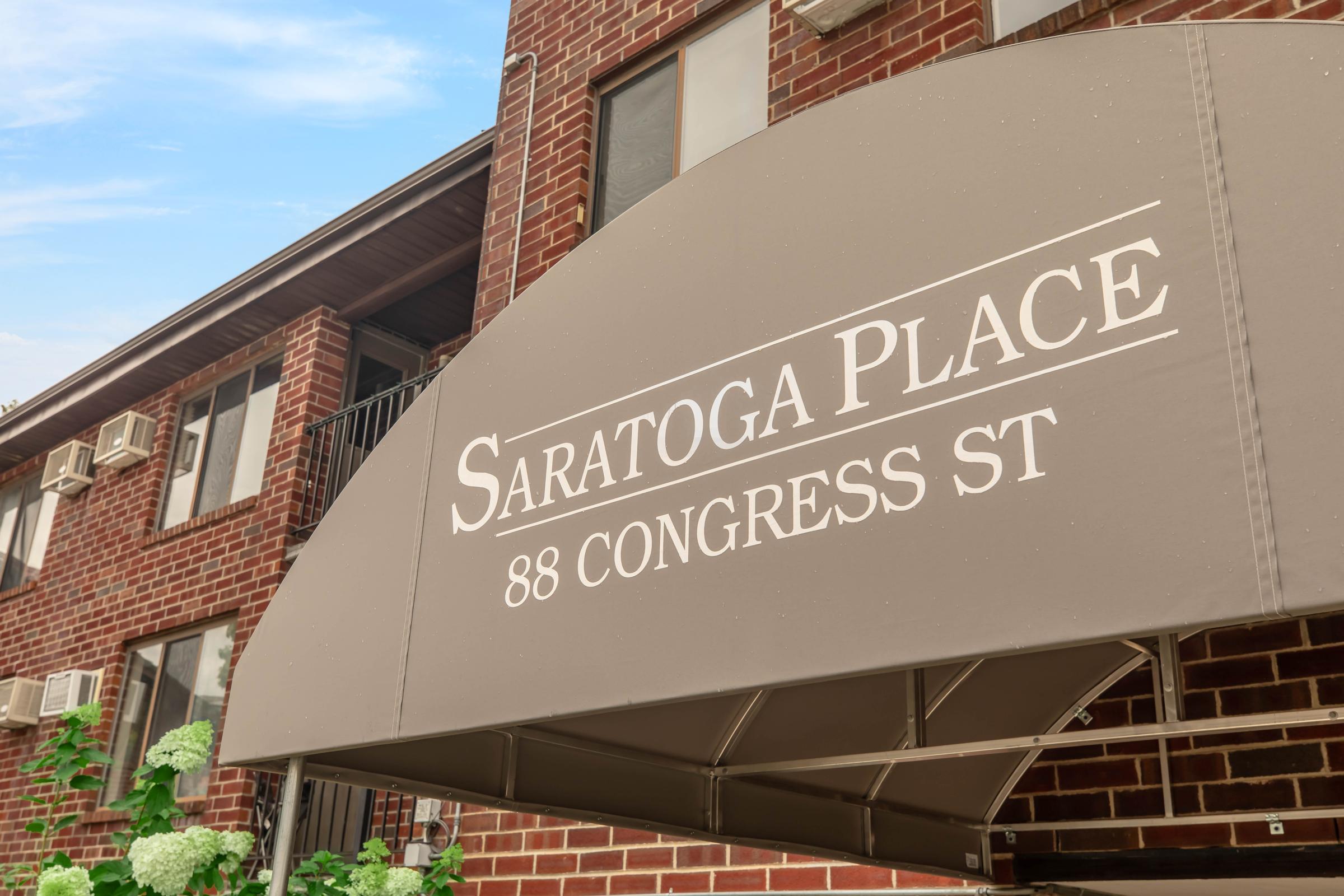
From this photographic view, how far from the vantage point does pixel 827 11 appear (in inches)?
241

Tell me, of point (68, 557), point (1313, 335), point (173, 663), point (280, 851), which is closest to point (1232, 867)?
point (1313, 335)

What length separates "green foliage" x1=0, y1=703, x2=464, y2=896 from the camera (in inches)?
169

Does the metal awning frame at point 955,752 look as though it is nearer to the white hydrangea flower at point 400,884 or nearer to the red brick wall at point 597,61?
the white hydrangea flower at point 400,884

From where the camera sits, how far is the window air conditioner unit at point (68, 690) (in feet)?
37.4

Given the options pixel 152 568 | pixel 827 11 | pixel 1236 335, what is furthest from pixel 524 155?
pixel 1236 335

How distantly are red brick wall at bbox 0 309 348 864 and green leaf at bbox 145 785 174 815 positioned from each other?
5.02m

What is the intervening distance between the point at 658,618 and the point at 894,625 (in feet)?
1.85

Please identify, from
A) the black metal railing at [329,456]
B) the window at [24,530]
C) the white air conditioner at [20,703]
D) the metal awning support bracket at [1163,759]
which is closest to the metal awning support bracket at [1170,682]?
the metal awning support bracket at [1163,759]

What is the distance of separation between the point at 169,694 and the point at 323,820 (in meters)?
1.98

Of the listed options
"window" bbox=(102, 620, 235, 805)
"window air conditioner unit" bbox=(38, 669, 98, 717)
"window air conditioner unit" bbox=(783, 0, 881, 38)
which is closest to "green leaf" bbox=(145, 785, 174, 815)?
"window air conditioner unit" bbox=(783, 0, 881, 38)

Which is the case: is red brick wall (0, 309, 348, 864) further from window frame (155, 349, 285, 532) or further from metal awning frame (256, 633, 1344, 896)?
metal awning frame (256, 633, 1344, 896)

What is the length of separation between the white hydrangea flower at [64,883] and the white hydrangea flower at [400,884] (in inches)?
43.4

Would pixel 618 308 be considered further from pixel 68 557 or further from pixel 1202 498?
pixel 68 557

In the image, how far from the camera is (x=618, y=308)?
3.00 meters
